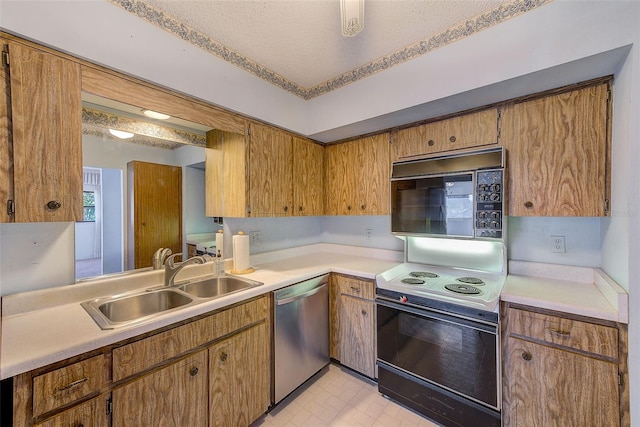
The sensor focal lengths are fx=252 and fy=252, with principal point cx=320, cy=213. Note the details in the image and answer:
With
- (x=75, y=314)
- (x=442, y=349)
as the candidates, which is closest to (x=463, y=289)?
(x=442, y=349)

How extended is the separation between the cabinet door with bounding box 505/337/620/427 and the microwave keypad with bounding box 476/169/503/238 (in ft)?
2.16

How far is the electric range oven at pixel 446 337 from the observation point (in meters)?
1.49

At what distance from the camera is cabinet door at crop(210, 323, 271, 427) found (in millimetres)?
1431

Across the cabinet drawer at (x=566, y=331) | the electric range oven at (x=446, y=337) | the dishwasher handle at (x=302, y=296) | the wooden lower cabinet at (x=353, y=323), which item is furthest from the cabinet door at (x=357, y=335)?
the cabinet drawer at (x=566, y=331)

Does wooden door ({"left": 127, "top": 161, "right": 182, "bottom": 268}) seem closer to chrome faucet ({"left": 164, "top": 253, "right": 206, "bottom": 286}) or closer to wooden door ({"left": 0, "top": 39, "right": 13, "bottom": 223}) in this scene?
chrome faucet ({"left": 164, "top": 253, "right": 206, "bottom": 286})

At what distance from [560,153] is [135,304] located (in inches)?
109

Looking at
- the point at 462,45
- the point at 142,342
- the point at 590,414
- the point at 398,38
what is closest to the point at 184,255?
the point at 142,342

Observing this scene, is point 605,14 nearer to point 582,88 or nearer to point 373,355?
point 582,88

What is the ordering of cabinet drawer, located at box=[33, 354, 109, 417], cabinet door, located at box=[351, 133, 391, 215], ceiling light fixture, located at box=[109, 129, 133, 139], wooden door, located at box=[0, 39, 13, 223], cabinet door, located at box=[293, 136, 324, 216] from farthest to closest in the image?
cabinet door, located at box=[293, 136, 324, 216] < cabinet door, located at box=[351, 133, 391, 215] < ceiling light fixture, located at box=[109, 129, 133, 139] < wooden door, located at box=[0, 39, 13, 223] < cabinet drawer, located at box=[33, 354, 109, 417]

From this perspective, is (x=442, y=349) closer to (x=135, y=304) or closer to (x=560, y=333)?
(x=560, y=333)

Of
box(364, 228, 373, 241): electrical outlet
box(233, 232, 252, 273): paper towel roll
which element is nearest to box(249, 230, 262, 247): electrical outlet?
box(233, 232, 252, 273): paper towel roll

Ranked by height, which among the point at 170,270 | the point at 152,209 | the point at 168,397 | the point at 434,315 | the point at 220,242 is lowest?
the point at 168,397

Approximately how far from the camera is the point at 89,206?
4.82ft

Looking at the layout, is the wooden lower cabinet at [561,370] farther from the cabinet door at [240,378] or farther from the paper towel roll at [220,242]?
the paper towel roll at [220,242]
